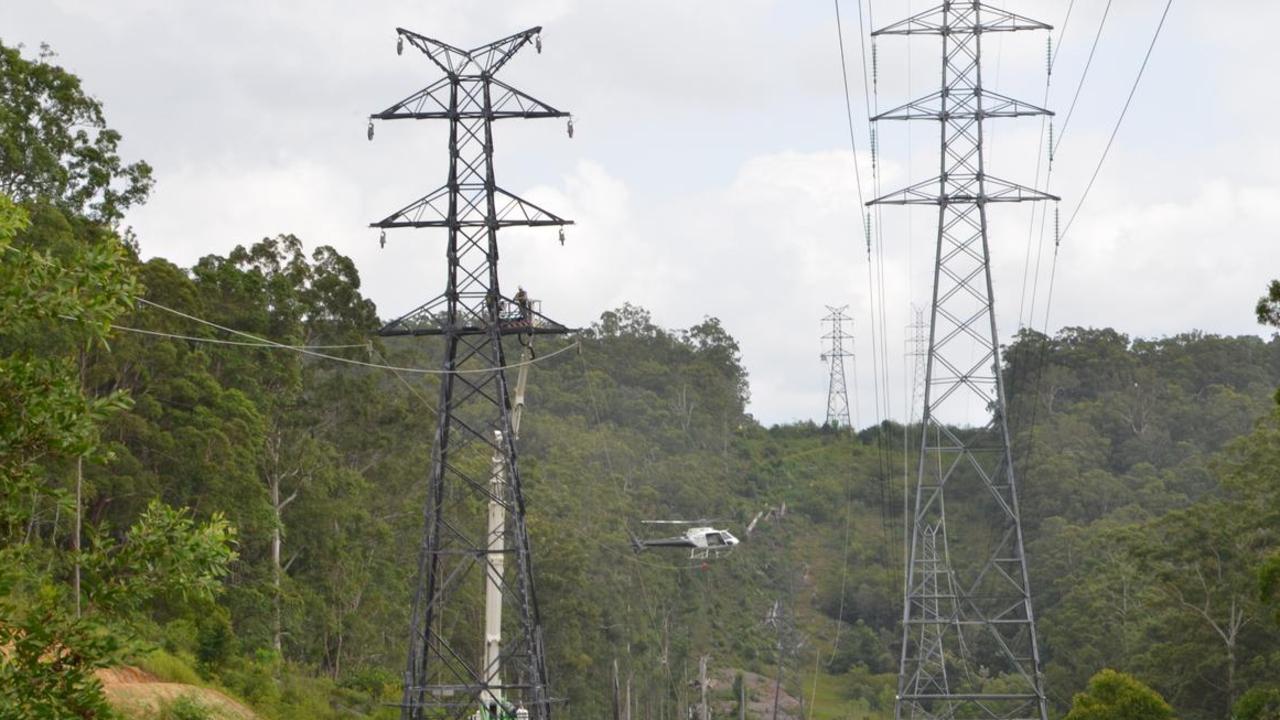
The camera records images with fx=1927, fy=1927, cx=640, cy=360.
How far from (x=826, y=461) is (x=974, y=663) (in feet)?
110

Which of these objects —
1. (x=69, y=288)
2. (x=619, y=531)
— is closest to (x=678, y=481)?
(x=619, y=531)

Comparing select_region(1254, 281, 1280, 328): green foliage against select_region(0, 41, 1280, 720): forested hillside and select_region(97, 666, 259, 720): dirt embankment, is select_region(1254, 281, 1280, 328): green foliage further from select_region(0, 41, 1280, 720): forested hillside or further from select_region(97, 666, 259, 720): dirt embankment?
select_region(97, 666, 259, 720): dirt embankment

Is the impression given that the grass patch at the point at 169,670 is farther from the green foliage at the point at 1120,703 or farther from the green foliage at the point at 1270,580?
the green foliage at the point at 1120,703

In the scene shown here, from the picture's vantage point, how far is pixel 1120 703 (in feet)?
146

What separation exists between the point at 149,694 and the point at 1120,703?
23812mm

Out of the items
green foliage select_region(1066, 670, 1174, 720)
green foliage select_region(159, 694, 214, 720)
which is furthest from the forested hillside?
green foliage select_region(1066, 670, 1174, 720)

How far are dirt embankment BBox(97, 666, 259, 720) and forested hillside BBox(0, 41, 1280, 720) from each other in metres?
0.99

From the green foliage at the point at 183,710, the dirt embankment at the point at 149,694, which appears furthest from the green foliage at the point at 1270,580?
the dirt embankment at the point at 149,694

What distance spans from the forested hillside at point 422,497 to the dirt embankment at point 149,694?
3.24 ft

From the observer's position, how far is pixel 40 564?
1465 inches

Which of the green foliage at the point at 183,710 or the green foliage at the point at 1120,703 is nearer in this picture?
the green foliage at the point at 183,710

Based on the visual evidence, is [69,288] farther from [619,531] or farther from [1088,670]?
[619,531]

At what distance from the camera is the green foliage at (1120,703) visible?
145 ft

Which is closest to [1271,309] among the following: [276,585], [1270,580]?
[1270,580]
